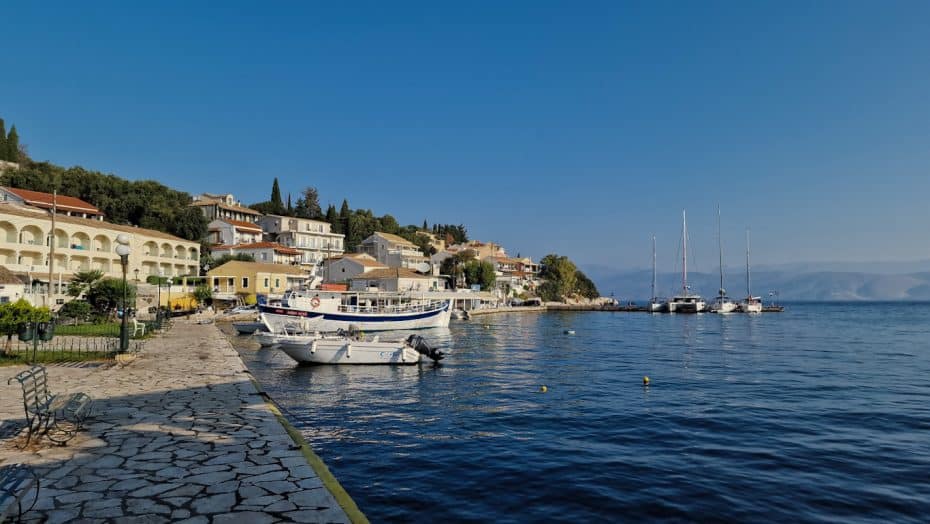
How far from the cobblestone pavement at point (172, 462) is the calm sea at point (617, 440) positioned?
1622mm

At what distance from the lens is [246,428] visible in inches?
351

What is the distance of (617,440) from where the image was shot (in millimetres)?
11938

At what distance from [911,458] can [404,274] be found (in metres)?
67.7

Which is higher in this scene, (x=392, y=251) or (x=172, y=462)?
(x=392, y=251)

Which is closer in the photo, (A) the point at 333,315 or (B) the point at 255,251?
(A) the point at 333,315

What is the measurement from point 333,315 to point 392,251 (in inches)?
2145

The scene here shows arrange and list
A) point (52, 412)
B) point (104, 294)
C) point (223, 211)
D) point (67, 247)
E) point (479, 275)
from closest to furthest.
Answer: point (52, 412), point (104, 294), point (67, 247), point (223, 211), point (479, 275)

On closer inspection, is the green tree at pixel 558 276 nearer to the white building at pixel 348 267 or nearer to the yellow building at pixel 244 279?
the white building at pixel 348 267

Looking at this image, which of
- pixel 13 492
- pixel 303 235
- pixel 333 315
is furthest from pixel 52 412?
pixel 303 235

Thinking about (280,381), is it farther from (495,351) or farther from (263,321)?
(263,321)

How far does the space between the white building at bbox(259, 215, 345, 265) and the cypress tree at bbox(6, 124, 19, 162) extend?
35847 millimetres

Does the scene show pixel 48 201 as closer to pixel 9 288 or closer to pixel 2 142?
pixel 2 142

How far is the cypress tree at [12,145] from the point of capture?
259 feet

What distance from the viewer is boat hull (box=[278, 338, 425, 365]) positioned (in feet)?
73.6
